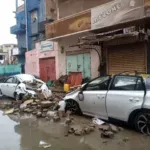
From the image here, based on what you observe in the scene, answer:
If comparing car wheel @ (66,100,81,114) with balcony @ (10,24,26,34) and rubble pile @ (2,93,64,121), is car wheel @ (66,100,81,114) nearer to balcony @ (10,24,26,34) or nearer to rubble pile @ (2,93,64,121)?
rubble pile @ (2,93,64,121)

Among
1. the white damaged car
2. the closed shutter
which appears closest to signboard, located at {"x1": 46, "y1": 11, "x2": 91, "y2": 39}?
the closed shutter

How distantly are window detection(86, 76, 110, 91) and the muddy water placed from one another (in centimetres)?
105

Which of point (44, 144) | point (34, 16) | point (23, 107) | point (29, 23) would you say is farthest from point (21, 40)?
point (44, 144)

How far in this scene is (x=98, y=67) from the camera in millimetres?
17812

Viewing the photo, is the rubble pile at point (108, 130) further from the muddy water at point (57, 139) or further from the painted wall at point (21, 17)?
the painted wall at point (21, 17)

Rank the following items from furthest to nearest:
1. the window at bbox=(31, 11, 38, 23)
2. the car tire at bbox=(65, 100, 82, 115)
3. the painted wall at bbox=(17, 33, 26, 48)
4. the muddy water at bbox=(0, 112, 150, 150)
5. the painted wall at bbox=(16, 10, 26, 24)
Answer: the painted wall at bbox=(17, 33, 26, 48)
the painted wall at bbox=(16, 10, 26, 24)
the window at bbox=(31, 11, 38, 23)
the car tire at bbox=(65, 100, 82, 115)
the muddy water at bbox=(0, 112, 150, 150)

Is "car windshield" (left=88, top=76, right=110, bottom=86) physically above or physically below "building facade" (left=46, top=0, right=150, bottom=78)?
below

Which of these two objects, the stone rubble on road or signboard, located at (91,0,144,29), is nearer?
the stone rubble on road

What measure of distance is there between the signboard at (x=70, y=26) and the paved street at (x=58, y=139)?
945cm

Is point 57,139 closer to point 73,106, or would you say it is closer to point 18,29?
point 73,106

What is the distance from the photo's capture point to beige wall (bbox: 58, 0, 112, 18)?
19.3 meters

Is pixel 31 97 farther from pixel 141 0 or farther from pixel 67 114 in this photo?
pixel 141 0

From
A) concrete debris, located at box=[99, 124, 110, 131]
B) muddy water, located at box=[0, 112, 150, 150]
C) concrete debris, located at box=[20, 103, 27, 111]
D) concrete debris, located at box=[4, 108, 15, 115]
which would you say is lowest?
concrete debris, located at box=[4, 108, 15, 115]

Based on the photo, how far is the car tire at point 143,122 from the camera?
7.00 m
